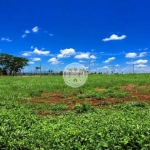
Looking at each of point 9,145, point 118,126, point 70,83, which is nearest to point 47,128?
point 9,145

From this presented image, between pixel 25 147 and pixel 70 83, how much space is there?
17297 millimetres

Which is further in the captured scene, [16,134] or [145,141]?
[16,134]

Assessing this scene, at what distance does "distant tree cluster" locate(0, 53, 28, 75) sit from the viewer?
99662 millimetres

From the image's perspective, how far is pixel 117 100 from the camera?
14211 millimetres

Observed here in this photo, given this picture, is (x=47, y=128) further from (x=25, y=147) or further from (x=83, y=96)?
(x=83, y=96)

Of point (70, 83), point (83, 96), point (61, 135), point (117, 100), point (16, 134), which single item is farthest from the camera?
point (70, 83)

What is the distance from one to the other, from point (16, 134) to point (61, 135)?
1.33m

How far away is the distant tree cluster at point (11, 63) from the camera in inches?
3924

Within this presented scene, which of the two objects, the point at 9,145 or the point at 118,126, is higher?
the point at 118,126

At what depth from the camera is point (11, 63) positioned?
102 m

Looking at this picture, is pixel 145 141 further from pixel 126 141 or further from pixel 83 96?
pixel 83 96

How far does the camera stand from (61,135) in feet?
19.9

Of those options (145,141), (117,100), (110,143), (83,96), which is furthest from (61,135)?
(83,96)

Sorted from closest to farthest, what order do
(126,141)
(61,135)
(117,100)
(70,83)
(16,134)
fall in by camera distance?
(126,141)
(61,135)
(16,134)
(117,100)
(70,83)
